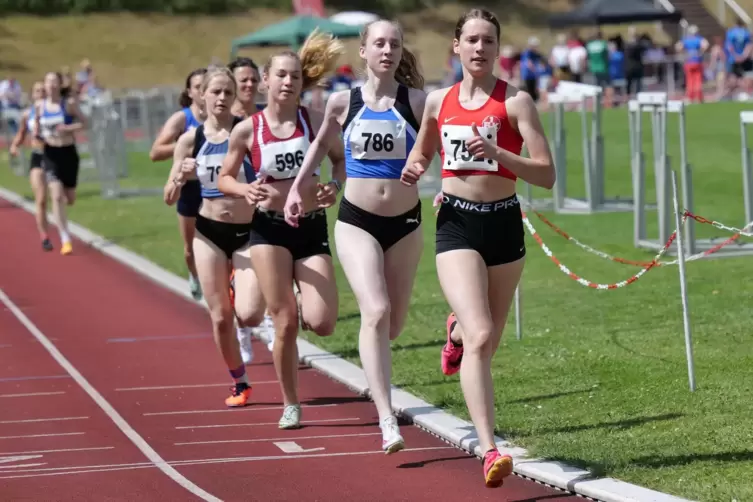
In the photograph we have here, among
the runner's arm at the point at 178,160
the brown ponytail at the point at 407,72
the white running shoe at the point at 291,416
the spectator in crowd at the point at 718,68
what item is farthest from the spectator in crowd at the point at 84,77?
the brown ponytail at the point at 407,72

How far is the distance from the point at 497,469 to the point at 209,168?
3906 mm

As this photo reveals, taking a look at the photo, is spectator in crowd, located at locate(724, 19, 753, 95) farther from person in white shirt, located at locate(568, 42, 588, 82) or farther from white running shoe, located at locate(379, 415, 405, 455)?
white running shoe, located at locate(379, 415, 405, 455)

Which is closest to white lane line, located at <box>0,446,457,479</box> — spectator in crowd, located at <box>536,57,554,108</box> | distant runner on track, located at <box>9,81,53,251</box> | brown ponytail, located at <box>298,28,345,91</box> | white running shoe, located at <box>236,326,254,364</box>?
brown ponytail, located at <box>298,28,345,91</box>

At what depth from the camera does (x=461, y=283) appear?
769 cm

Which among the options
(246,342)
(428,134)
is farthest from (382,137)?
(246,342)

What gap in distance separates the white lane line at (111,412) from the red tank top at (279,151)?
5.62 ft

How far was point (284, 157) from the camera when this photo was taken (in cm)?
920

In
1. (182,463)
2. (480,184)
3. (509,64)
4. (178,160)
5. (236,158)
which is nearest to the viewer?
(480,184)

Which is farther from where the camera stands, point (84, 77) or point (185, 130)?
point (84, 77)

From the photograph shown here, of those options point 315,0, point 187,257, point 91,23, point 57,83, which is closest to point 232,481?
point 187,257

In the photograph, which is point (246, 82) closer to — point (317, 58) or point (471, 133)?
point (317, 58)

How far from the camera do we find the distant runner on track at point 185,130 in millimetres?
12195

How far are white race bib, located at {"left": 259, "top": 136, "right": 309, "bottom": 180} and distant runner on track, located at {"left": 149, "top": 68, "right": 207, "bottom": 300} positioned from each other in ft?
8.42

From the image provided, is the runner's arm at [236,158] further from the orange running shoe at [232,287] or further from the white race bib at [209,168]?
the orange running shoe at [232,287]
